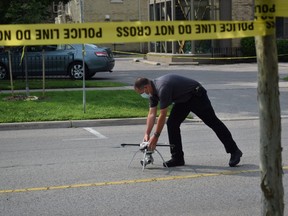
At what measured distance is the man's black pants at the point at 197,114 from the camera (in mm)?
7355

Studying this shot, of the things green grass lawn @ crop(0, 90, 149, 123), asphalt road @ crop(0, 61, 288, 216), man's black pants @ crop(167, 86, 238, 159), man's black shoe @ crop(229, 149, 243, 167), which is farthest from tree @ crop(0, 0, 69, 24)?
man's black shoe @ crop(229, 149, 243, 167)

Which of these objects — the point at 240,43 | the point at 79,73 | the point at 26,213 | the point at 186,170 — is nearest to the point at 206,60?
the point at 240,43

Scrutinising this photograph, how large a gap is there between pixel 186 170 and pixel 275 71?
4.42 metres

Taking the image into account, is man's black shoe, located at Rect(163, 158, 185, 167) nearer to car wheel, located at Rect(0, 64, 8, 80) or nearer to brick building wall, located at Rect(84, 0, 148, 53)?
car wheel, located at Rect(0, 64, 8, 80)

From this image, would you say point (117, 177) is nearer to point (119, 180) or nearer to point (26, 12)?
point (119, 180)

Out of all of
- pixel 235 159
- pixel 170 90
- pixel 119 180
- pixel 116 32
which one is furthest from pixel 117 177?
pixel 116 32

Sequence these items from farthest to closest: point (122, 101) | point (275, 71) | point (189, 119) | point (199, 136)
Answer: point (122, 101) → point (189, 119) → point (199, 136) → point (275, 71)

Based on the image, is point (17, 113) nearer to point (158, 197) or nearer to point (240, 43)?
point (158, 197)

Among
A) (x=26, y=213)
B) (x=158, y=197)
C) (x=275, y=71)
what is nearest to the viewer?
(x=275, y=71)

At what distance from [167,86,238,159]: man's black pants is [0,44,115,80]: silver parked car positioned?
1375 centimetres

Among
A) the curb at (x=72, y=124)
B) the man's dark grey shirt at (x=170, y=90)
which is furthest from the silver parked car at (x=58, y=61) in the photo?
the man's dark grey shirt at (x=170, y=90)

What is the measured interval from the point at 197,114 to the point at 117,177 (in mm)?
1426

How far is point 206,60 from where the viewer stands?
3058 centimetres

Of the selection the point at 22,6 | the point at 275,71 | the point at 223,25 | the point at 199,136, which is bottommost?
the point at 199,136
